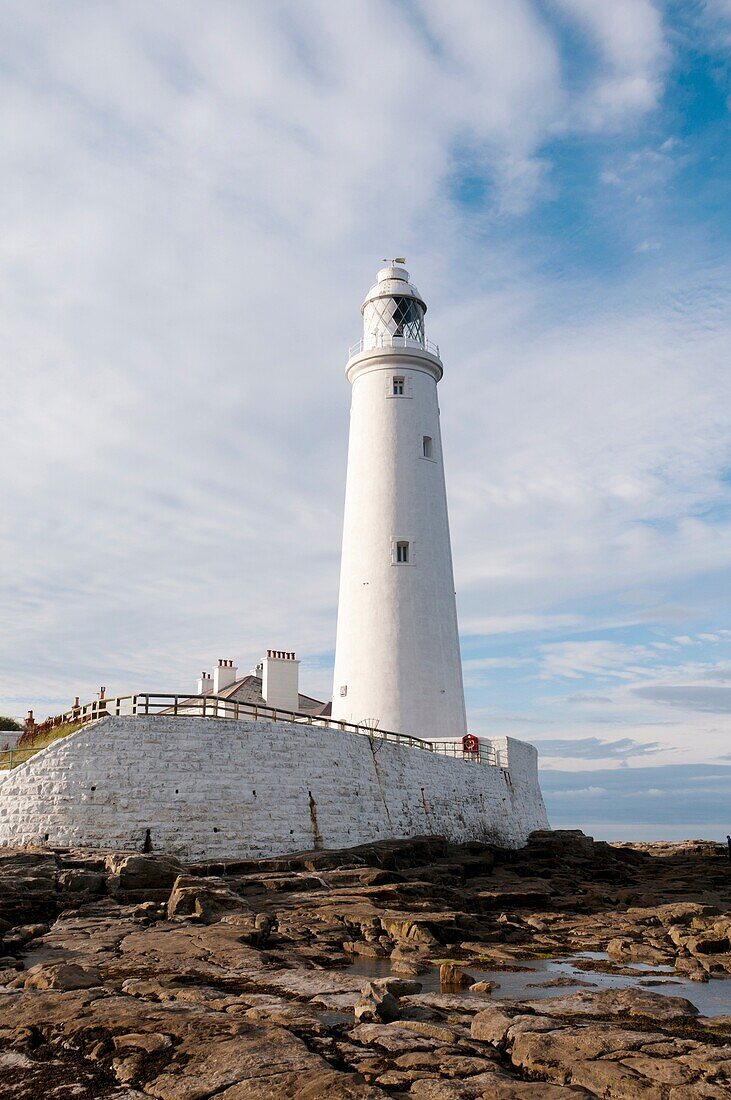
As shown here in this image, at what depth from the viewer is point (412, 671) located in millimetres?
30047

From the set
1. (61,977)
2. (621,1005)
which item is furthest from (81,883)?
(621,1005)

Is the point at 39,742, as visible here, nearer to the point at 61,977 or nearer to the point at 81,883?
the point at 81,883

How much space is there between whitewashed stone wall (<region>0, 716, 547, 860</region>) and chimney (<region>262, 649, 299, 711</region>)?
8267 millimetres

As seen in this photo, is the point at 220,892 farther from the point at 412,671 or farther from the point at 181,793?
the point at 412,671

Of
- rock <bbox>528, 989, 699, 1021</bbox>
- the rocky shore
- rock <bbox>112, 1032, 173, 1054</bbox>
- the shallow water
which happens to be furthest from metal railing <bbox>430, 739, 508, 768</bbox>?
rock <bbox>112, 1032, 173, 1054</bbox>

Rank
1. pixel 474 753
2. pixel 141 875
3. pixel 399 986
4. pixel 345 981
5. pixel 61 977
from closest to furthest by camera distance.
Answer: pixel 399 986, pixel 61 977, pixel 345 981, pixel 141 875, pixel 474 753

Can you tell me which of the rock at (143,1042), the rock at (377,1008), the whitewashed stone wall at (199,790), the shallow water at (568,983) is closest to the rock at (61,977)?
the rock at (143,1042)

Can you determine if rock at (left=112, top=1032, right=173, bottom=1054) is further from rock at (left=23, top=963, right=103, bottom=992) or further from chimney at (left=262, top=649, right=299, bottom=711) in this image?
chimney at (left=262, top=649, right=299, bottom=711)

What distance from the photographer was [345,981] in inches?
428

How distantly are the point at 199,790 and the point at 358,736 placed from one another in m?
5.43

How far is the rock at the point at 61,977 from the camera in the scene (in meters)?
10.2

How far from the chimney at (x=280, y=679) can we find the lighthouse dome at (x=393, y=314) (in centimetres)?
1212

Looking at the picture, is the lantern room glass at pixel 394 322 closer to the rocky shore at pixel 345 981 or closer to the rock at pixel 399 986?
the rocky shore at pixel 345 981

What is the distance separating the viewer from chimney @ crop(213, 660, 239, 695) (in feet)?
118
